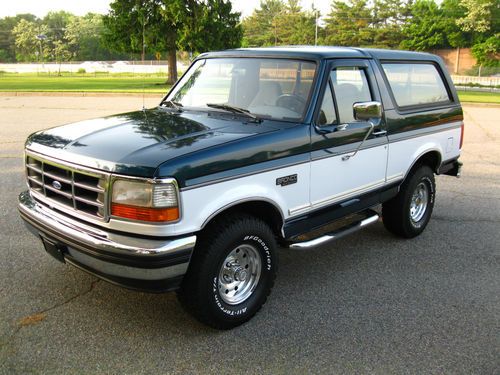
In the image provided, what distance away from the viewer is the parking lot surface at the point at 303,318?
3217 millimetres

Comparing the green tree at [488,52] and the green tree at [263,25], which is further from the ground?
the green tree at [263,25]

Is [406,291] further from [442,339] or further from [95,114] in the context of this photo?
[95,114]

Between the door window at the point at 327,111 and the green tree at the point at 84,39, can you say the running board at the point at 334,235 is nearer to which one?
the door window at the point at 327,111

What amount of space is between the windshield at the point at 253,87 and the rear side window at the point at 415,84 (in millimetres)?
1222

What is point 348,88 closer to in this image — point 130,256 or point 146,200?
point 146,200

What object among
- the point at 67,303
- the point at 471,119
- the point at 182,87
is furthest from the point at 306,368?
the point at 471,119

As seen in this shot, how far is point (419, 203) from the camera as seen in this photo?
571 centimetres

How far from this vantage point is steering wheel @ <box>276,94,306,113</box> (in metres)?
4.00

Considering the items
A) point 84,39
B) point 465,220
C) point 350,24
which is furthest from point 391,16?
point 465,220

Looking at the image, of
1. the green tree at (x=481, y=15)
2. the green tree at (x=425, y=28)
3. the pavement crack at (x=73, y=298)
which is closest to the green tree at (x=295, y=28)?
the green tree at (x=425, y=28)

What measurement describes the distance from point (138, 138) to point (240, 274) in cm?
124

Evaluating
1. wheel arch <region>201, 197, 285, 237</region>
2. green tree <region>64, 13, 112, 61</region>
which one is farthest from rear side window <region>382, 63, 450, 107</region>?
green tree <region>64, 13, 112, 61</region>

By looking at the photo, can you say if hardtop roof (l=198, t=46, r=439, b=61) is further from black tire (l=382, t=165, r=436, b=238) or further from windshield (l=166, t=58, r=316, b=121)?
black tire (l=382, t=165, r=436, b=238)

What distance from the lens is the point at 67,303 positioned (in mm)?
3918
